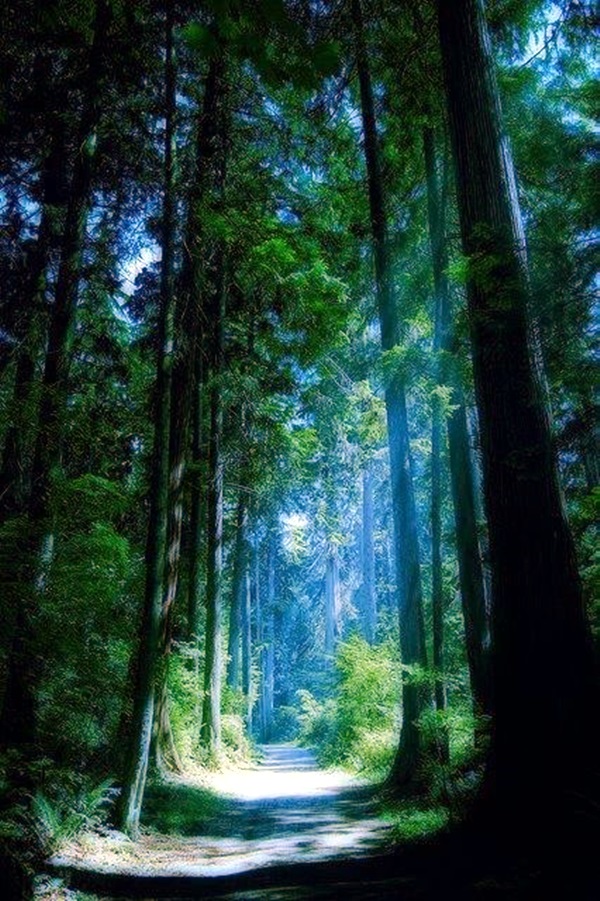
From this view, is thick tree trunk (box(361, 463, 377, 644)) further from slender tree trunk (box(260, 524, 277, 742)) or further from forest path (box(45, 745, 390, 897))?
forest path (box(45, 745, 390, 897))

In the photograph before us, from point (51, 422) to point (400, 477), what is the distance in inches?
223

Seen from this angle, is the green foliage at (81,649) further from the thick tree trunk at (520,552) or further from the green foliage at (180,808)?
the thick tree trunk at (520,552)

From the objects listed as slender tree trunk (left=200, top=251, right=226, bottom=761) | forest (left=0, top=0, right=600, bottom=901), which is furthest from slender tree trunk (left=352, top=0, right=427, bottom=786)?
slender tree trunk (left=200, top=251, right=226, bottom=761)

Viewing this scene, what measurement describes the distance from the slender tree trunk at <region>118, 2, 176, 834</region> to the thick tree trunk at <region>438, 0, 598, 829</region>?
393 cm

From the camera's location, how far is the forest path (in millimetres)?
5465

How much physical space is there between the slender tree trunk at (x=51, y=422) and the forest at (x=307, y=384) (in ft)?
0.12

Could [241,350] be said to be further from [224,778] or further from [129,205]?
[224,778]

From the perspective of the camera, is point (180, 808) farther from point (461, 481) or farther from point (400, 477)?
point (461, 481)

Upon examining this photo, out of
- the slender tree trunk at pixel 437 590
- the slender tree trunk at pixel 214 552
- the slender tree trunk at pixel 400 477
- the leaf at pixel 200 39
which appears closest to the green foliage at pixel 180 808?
the slender tree trunk at pixel 400 477

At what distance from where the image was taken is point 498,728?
4.96 metres

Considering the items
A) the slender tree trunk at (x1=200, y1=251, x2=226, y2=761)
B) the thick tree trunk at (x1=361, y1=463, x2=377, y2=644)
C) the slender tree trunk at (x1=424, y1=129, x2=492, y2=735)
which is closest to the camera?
the slender tree trunk at (x1=424, y1=129, x2=492, y2=735)

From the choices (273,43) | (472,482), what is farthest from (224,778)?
(273,43)

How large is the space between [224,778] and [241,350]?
9749 millimetres

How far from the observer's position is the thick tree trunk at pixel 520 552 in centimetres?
461
